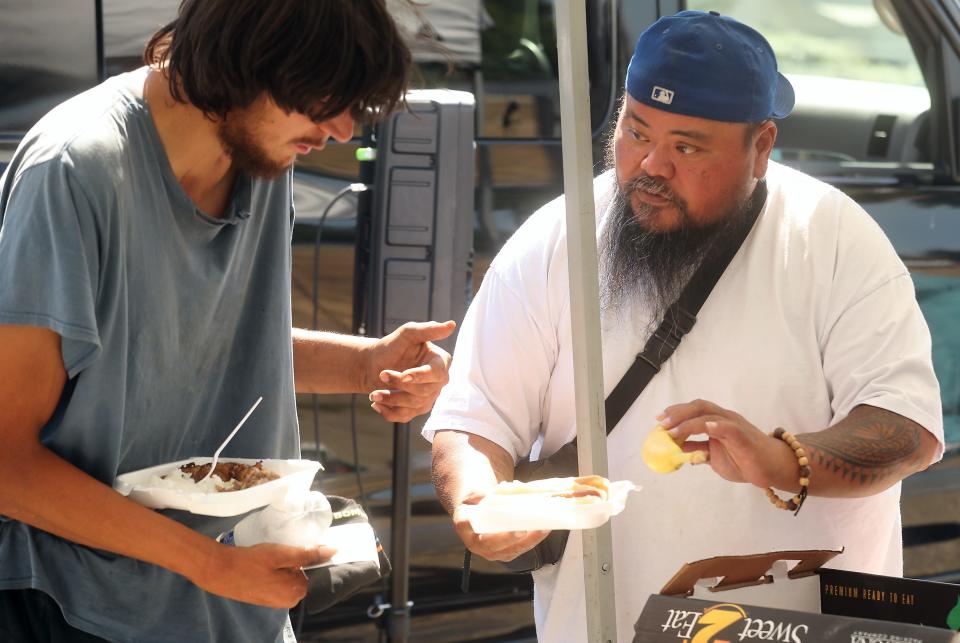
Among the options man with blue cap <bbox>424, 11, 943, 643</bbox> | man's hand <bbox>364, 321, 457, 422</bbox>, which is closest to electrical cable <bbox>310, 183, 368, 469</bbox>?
man with blue cap <bbox>424, 11, 943, 643</bbox>

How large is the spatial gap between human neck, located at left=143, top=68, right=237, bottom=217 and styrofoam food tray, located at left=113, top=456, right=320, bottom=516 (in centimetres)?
43

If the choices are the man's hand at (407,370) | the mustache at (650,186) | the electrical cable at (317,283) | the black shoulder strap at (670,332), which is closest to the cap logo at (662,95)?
the mustache at (650,186)

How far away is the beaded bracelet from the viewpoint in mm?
2135

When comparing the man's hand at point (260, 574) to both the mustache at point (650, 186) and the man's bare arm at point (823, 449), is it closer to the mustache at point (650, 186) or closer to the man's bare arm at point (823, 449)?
the man's bare arm at point (823, 449)

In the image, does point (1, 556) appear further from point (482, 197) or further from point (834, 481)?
point (482, 197)

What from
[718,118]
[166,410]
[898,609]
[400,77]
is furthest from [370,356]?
[898,609]

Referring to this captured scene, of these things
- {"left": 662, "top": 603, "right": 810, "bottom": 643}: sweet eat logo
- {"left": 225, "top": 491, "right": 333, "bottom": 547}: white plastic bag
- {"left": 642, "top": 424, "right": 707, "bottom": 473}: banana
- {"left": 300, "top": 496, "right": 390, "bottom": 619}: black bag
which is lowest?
{"left": 300, "top": 496, "right": 390, "bottom": 619}: black bag

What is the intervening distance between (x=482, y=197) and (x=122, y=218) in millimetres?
1791

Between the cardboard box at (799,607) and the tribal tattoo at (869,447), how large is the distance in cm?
20

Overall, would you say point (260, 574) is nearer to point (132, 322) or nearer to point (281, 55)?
point (132, 322)

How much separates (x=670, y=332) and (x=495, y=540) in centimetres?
62

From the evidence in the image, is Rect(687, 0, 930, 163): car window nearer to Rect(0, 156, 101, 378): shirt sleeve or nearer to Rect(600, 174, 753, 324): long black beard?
Rect(600, 174, 753, 324): long black beard

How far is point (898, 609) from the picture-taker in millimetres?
1904

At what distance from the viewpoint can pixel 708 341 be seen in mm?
2410
